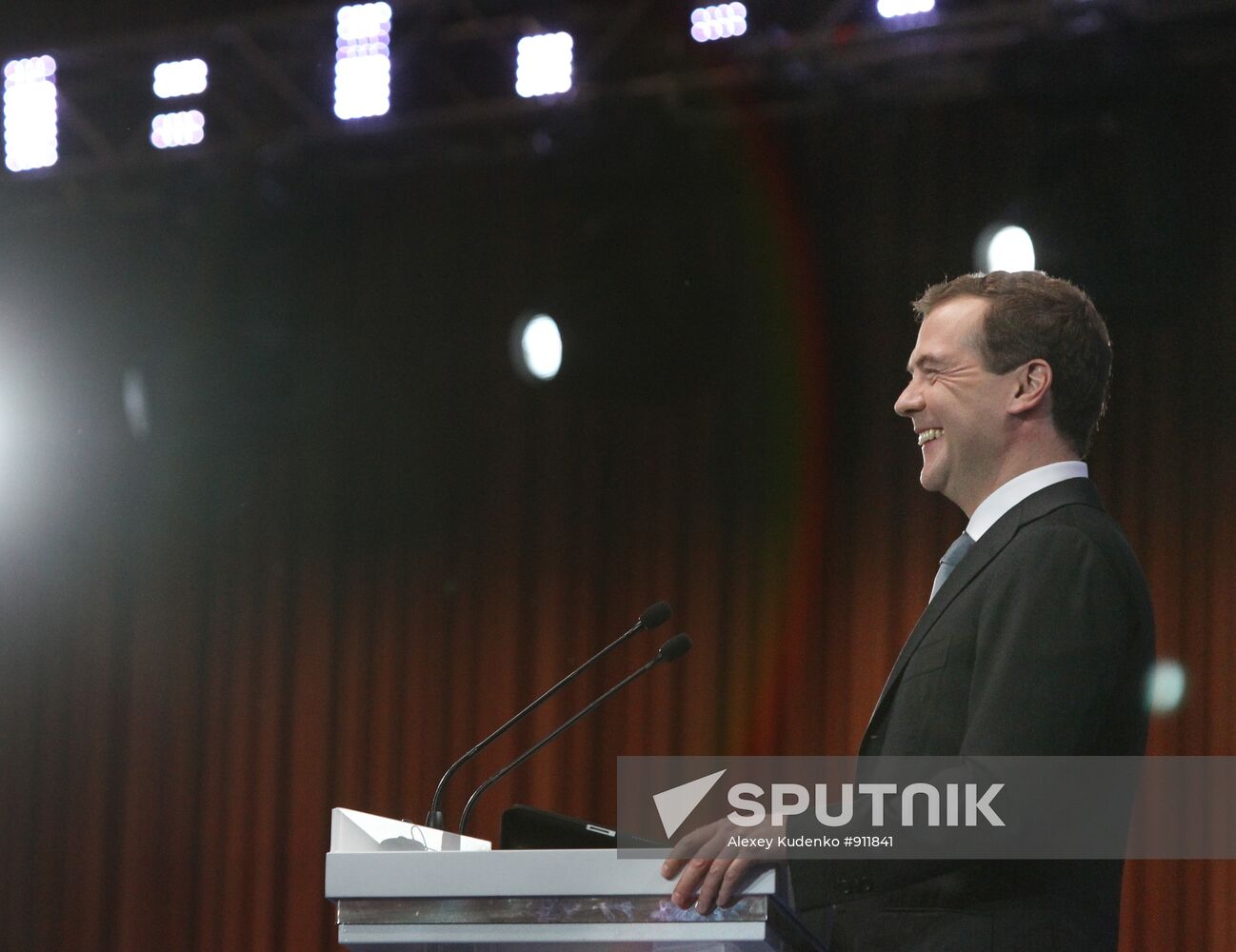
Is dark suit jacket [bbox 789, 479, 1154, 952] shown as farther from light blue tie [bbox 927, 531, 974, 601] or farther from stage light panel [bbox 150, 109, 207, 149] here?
stage light panel [bbox 150, 109, 207, 149]

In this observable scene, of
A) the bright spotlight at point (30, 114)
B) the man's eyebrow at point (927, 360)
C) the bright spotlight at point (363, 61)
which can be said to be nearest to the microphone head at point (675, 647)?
the man's eyebrow at point (927, 360)

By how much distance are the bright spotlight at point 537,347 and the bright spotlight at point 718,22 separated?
1.41 meters

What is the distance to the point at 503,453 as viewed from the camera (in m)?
6.04

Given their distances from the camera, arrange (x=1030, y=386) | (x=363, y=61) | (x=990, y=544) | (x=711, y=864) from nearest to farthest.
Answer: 1. (x=711, y=864)
2. (x=990, y=544)
3. (x=1030, y=386)
4. (x=363, y=61)

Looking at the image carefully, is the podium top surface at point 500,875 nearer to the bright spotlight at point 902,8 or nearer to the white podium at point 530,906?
the white podium at point 530,906

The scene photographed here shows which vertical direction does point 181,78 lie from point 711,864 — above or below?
above

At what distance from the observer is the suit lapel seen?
1.90m

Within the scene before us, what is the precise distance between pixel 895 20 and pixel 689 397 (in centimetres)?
161

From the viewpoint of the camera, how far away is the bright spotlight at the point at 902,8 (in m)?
4.66

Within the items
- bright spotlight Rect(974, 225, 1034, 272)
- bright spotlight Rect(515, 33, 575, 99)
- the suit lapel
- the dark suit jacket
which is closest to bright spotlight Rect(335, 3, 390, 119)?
bright spotlight Rect(515, 33, 575, 99)

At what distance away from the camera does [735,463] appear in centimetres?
572

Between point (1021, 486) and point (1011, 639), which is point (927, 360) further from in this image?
point (1011, 639)

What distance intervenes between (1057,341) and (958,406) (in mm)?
152
